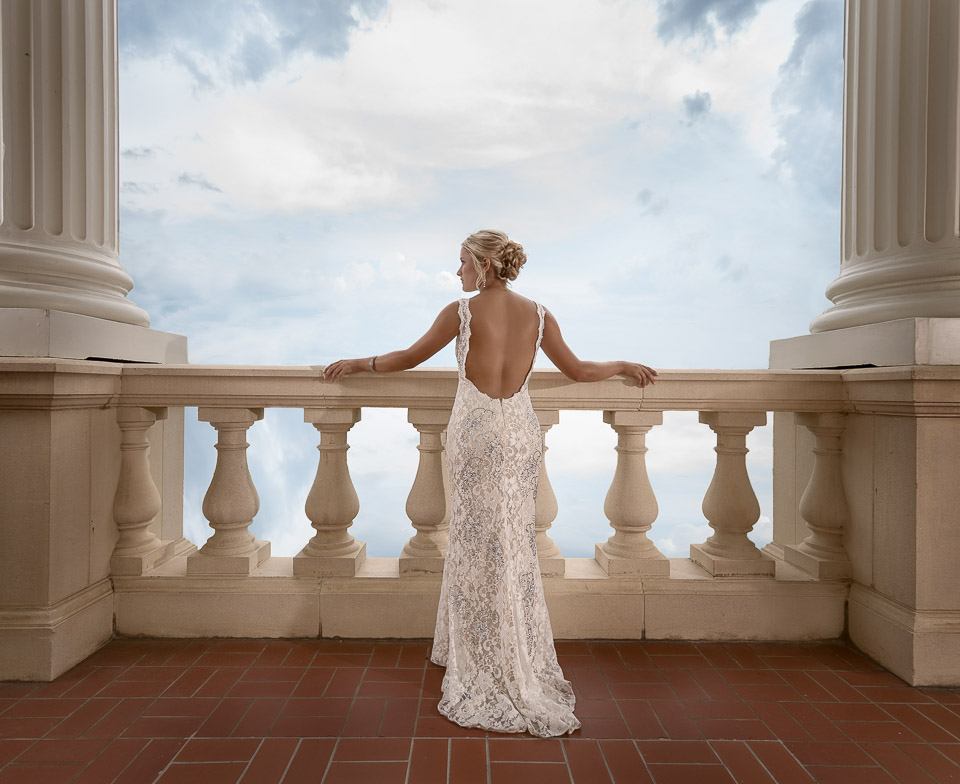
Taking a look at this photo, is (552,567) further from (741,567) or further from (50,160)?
(50,160)

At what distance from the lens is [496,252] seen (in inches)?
110

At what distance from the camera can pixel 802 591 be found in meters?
3.50

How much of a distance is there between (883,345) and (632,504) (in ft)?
5.28

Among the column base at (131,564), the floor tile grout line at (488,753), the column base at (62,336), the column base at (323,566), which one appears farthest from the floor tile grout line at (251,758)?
the column base at (62,336)

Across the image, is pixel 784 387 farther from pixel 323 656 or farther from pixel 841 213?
pixel 323 656

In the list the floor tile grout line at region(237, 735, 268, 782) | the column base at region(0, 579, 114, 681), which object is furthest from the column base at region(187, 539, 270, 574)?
the floor tile grout line at region(237, 735, 268, 782)

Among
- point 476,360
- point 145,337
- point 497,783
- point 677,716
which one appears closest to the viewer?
point 497,783

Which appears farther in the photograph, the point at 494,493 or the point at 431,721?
the point at 494,493

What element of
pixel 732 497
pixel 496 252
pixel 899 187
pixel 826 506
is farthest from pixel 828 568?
pixel 496 252

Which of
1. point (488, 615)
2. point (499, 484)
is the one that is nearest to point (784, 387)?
point (499, 484)

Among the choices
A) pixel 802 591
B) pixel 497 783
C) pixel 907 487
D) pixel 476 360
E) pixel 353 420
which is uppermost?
pixel 476 360

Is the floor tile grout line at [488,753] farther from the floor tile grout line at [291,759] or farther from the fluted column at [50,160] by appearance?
the fluted column at [50,160]

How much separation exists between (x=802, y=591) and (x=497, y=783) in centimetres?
222

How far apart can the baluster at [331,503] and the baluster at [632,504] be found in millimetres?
1513
